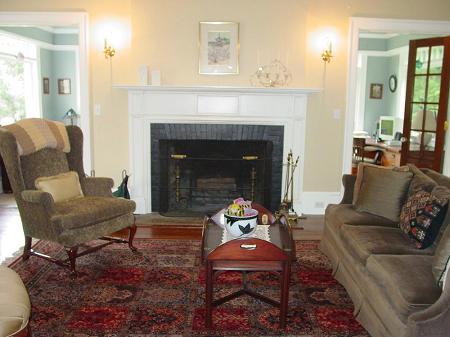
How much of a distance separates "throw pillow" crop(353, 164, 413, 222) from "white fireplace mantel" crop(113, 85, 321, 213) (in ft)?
4.96

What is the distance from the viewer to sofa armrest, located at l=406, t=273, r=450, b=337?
2.16m

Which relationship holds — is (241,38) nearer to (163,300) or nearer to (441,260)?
(163,300)

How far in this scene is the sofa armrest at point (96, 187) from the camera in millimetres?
4191

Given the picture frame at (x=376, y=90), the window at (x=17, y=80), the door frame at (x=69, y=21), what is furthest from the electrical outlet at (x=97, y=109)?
the picture frame at (x=376, y=90)

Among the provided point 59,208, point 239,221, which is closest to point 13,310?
point 239,221

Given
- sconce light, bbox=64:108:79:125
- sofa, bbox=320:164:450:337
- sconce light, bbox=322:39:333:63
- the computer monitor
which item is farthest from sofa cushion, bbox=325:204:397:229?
sconce light, bbox=64:108:79:125

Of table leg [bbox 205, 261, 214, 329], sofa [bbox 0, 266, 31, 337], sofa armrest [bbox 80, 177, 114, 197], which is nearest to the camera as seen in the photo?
sofa [bbox 0, 266, 31, 337]

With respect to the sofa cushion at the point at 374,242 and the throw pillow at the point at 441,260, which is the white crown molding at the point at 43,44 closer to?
the sofa cushion at the point at 374,242

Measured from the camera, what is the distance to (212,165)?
214 inches

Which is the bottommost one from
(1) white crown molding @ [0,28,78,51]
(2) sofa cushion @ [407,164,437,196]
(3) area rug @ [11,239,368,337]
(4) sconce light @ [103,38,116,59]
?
(3) area rug @ [11,239,368,337]

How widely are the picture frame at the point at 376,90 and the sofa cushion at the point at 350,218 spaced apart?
5770mm

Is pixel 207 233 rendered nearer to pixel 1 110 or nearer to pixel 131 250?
pixel 131 250

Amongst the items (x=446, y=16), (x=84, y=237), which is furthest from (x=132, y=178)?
(x=446, y=16)

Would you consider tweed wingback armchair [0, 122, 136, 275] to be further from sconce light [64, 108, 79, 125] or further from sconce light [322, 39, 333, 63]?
sconce light [64, 108, 79, 125]
